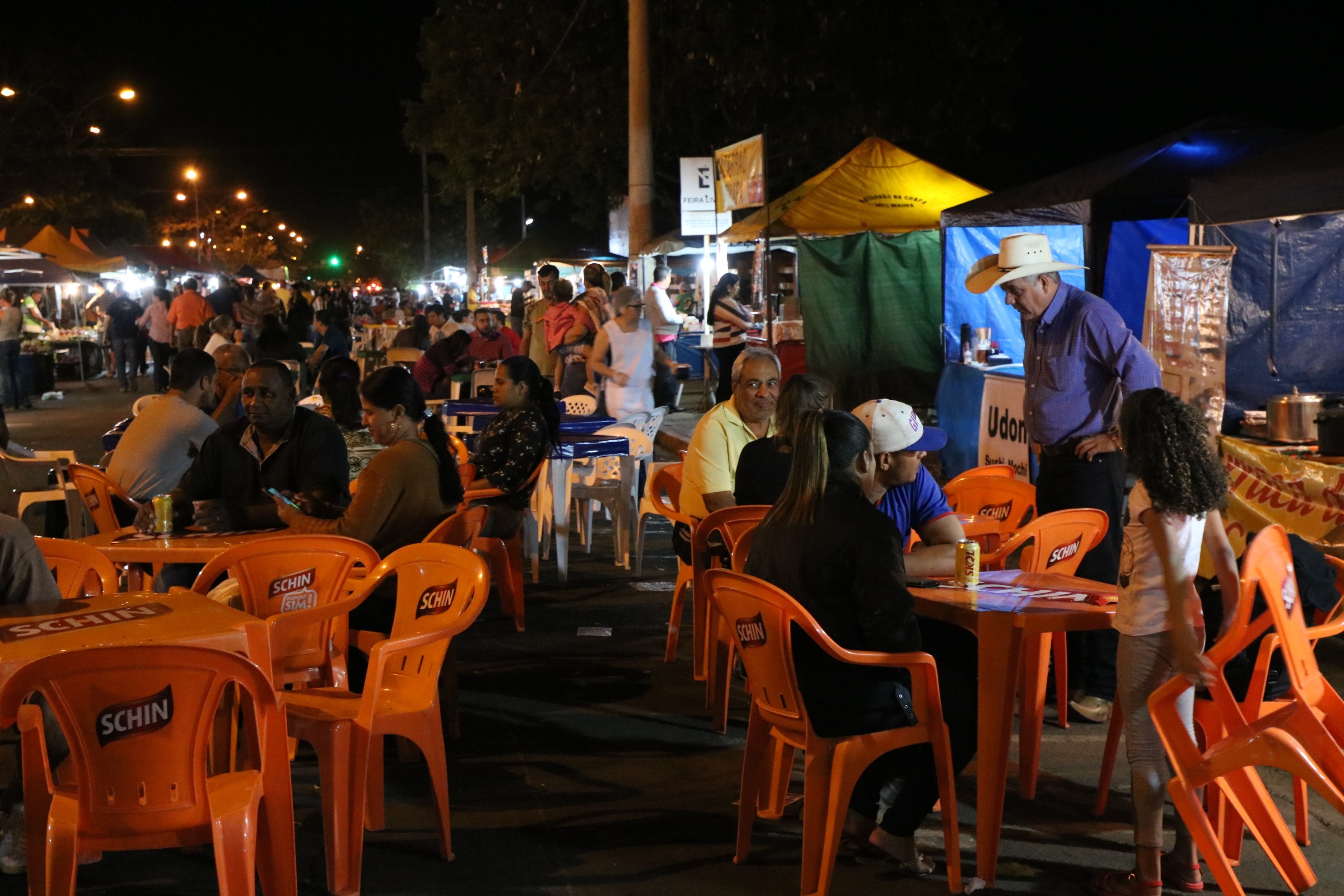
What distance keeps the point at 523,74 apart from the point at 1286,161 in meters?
25.4

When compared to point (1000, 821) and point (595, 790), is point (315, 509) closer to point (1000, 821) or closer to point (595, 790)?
point (595, 790)

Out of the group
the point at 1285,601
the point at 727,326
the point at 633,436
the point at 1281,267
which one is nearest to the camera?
the point at 1285,601

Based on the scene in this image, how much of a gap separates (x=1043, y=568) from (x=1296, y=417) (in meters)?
2.88

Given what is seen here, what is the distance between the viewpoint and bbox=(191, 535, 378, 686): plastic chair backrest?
4.98 meters

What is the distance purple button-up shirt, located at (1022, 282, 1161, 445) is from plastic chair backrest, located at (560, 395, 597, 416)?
5692mm

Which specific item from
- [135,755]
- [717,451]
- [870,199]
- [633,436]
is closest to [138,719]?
[135,755]

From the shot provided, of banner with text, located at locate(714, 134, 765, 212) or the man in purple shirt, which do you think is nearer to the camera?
the man in purple shirt

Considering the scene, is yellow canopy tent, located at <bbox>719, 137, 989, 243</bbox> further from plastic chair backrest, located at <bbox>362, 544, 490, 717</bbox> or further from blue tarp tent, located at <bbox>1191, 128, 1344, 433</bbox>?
plastic chair backrest, located at <bbox>362, 544, 490, 717</bbox>

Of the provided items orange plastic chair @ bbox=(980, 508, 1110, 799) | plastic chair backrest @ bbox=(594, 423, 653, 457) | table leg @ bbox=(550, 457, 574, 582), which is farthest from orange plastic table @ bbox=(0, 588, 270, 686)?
plastic chair backrest @ bbox=(594, 423, 653, 457)

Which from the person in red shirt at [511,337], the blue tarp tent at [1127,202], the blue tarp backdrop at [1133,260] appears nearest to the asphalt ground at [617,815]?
the blue tarp tent at [1127,202]

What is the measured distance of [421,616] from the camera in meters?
5.00

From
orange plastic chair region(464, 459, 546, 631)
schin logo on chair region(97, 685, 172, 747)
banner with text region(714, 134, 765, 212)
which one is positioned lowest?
orange plastic chair region(464, 459, 546, 631)

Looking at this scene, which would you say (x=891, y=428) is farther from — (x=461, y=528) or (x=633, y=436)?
(x=633, y=436)

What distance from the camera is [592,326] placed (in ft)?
41.0
